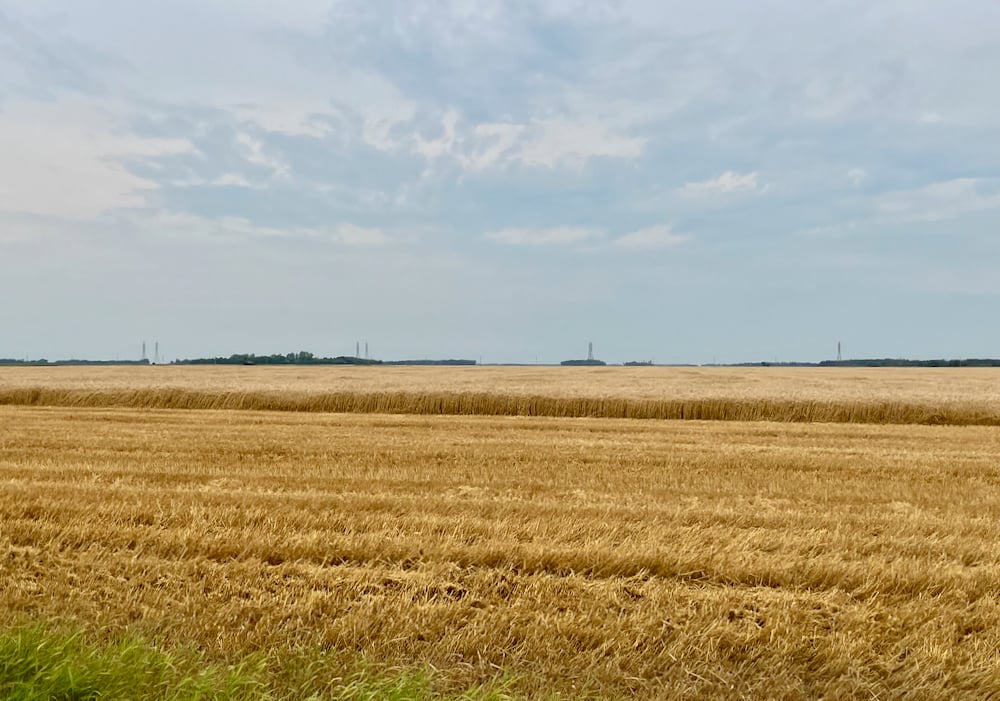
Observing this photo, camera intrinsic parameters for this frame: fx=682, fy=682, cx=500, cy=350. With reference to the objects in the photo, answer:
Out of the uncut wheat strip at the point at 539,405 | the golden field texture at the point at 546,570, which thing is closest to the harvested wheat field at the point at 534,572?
the golden field texture at the point at 546,570

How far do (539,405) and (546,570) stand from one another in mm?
20087

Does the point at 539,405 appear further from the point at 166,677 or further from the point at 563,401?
the point at 166,677

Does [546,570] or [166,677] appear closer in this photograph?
[166,677]

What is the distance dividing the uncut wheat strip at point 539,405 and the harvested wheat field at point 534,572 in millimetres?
13638

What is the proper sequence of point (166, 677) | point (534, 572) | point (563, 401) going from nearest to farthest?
point (166, 677) → point (534, 572) → point (563, 401)

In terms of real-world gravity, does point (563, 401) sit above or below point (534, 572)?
above

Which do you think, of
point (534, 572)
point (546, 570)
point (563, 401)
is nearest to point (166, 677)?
point (534, 572)

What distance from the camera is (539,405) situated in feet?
83.7

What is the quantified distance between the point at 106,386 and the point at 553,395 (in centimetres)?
2051

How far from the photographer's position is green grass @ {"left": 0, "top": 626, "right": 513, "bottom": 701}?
3.38m

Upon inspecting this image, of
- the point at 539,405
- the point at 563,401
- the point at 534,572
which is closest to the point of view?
the point at 534,572

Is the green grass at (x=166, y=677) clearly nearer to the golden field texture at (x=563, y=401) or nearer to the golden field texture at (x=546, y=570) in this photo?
the golden field texture at (x=546, y=570)

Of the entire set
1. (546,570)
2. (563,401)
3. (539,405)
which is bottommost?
(546,570)

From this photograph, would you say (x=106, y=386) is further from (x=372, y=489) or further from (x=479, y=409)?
(x=372, y=489)
